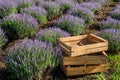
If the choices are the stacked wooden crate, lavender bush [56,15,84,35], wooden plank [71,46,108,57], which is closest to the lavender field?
lavender bush [56,15,84,35]

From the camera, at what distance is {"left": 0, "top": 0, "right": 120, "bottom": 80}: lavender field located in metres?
4.14

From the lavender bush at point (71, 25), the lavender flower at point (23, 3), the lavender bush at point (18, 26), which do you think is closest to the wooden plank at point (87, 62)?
the lavender bush at point (71, 25)

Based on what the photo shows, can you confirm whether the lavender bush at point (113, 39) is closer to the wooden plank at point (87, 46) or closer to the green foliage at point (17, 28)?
the wooden plank at point (87, 46)

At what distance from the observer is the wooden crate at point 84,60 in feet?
14.4

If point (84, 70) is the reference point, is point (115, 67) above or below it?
below

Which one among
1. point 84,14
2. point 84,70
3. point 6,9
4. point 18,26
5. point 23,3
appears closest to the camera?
point 84,70

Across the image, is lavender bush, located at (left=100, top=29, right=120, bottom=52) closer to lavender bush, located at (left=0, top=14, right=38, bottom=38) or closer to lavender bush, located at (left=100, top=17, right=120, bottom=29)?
lavender bush, located at (left=100, top=17, right=120, bottom=29)

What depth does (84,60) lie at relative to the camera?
448 cm

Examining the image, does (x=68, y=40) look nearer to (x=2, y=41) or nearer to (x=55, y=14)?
(x=2, y=41)

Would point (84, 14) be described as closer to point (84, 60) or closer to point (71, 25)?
point (71, 25)

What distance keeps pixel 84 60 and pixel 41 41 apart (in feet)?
3.21

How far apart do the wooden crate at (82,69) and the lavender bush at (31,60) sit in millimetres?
237

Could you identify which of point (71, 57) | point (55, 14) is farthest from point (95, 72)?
point (55, 14)

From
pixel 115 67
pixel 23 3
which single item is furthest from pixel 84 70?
pixel 23 3
